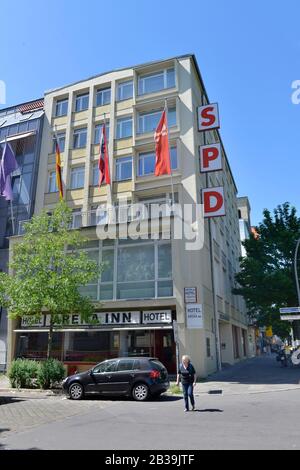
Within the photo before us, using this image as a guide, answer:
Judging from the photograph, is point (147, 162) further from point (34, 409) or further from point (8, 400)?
point (34, 409)

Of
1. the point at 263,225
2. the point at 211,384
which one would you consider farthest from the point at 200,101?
the point at 211,384

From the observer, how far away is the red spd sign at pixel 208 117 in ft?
84.1

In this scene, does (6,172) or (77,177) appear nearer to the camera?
(6,172)

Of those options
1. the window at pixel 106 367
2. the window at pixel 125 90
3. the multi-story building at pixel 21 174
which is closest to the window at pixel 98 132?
the window at pixel 125 90

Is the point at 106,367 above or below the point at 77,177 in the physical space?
below

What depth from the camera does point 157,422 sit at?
9805mm

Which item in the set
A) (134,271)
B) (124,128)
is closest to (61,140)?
(124,128)

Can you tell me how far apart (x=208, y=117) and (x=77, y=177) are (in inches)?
395

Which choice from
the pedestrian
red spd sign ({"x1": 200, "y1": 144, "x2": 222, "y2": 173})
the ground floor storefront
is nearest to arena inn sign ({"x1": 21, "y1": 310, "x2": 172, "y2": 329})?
the ground floor storefront

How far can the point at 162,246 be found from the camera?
898 inches

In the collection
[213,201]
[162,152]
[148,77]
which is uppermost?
[148,77]

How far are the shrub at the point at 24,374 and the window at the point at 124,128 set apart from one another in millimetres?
16413

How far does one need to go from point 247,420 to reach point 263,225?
2425cm
